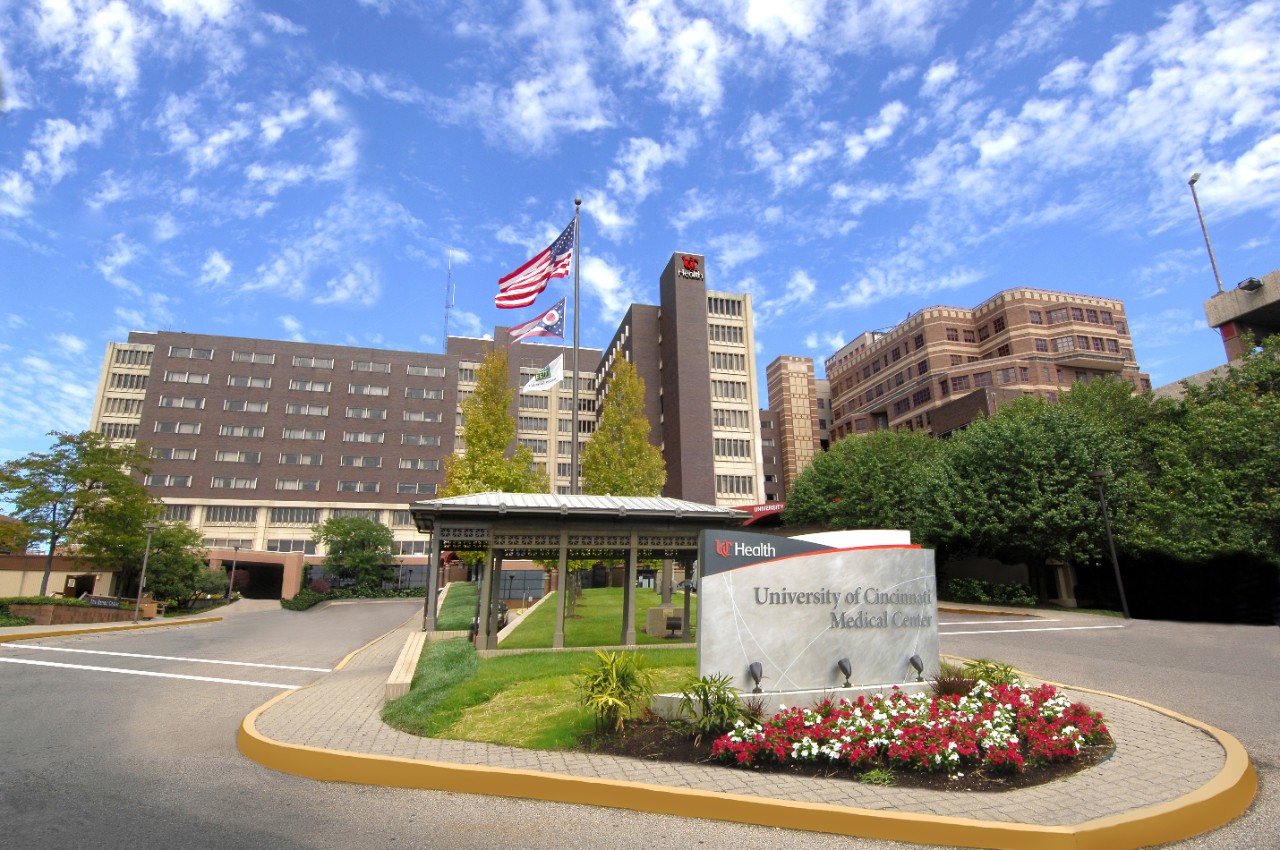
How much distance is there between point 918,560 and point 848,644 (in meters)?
1.86

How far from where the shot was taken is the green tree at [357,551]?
64.3m

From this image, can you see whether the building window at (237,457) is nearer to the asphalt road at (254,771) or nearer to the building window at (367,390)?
the building window at (367,390)

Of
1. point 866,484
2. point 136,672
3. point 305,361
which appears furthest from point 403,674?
point 305,361

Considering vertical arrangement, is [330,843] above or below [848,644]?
below

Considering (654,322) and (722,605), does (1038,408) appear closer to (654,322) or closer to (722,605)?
(722,605)

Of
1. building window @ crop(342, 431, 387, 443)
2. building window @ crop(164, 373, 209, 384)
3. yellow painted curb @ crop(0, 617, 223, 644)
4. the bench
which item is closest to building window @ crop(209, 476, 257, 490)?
building window @ crop(342, 431, 387, 443)

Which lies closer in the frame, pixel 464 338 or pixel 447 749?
pixel 447 749

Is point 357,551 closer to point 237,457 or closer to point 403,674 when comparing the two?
point 237,457

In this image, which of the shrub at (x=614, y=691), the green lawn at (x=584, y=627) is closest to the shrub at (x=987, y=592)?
the green lawn at (x=584, y=627)

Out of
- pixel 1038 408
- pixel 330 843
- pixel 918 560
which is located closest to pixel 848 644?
pixel 918 560

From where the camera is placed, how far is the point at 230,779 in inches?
Answer: 289

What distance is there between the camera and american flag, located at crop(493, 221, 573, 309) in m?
24.1

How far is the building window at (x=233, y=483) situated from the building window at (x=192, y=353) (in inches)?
585

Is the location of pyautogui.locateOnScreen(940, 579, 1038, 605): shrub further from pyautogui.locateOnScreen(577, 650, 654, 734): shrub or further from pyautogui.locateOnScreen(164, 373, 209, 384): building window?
pyautogui.locateOnScreen(164, 373, 209, 384): building window
